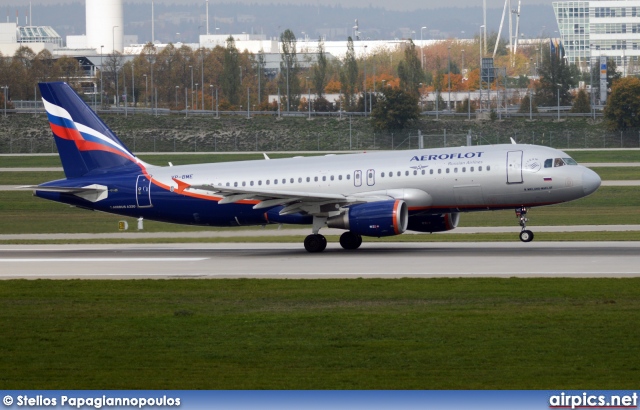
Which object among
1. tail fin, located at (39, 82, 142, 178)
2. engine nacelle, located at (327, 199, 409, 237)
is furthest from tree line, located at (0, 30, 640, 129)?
engine nacelle, located at (327, 199, 409, 237)

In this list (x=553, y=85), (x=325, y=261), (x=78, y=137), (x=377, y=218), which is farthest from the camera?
(x=553, y=85)

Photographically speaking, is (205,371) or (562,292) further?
(562,292)

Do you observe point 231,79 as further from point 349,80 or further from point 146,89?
point 146,89

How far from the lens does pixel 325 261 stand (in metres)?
35.5

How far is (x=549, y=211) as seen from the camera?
5994 cm

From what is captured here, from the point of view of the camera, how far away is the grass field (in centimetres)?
1723

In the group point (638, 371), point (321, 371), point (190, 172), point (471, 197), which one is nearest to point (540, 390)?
point (638, 371)

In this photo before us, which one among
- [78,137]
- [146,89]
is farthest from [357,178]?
[146,89]

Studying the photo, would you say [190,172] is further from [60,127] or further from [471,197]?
[471,197]

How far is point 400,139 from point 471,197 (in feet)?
237

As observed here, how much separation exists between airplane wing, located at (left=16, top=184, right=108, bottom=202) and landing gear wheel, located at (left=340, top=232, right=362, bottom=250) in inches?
371

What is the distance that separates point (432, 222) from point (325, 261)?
549 cm

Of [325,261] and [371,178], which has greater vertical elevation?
[371,178]

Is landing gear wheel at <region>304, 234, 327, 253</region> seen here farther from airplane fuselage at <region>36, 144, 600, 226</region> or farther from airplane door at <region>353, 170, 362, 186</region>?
airplane door at <region>353, 170, 362, 186</region>
